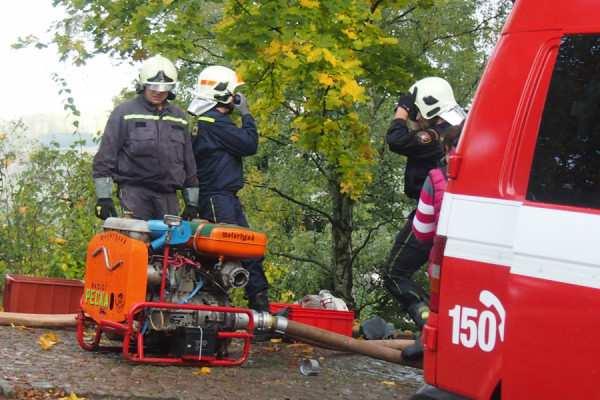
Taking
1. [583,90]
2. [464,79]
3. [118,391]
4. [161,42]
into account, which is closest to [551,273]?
[583,90]

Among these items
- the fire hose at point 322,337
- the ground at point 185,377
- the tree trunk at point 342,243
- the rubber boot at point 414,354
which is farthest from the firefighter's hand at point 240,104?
the tree trunk at point 342,243

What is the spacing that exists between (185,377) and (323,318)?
178cm

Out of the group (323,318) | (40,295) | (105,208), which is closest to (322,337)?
(323,318)

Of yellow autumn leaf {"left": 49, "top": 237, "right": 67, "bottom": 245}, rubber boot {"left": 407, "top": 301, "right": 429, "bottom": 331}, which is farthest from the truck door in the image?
yellow autumn leaf {"left": 49, "top": 237, "right": 67, "bottom": 245}

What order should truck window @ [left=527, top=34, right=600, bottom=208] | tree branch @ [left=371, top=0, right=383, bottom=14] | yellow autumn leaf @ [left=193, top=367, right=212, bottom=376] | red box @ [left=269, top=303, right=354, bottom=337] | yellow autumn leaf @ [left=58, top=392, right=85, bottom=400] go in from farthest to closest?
tree branch @ [left=371, top=0, right=383, bottom=14], red box @ [left=269, top=303, right=354, bottom=337], yellow autumn leaf @ [left=193, top=367, right=212, bottom=376], yellow autumn leaf @ [left=58, top=392, right=85, bottom=400], truck window @ [left=527, top=34, right=600, bottom=208]

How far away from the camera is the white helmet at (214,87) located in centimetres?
865

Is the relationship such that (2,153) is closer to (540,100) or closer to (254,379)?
(254,379)

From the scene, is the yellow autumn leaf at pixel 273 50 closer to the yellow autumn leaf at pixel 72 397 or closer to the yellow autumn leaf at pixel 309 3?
the yellow autumn leaf at pixel 309 3

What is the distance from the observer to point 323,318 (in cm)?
881

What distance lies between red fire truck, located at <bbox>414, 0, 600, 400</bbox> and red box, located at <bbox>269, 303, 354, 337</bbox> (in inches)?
163

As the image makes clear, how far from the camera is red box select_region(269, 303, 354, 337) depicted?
8.77m

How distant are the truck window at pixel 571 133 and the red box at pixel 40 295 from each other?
256 inches

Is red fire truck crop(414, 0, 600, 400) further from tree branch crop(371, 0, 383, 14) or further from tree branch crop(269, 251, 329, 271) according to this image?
tree branch crop(269, 251, 329, 271)

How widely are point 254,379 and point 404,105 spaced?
2.35 m
